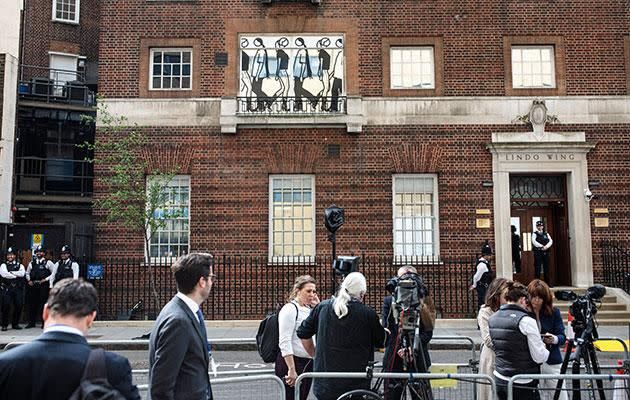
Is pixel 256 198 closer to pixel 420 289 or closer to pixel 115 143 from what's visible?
pixel 115 143

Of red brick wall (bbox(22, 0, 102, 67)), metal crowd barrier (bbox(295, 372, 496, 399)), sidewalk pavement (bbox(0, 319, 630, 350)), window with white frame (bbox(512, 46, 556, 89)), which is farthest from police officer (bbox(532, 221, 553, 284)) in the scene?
red brick wall (bbox(22, 0, 102, 67))

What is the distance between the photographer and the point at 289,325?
5.95m

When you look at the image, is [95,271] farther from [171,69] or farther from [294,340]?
[294,340]

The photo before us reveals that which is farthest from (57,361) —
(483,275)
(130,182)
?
(130,182)

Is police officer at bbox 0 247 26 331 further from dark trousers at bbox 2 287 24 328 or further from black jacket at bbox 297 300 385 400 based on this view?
black jacket at bbox 297 300 385 400

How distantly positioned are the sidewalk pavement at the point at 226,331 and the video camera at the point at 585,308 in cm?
525

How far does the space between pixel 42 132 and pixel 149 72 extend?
10.1 meters

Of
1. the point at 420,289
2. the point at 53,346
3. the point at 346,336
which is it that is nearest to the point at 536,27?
the point at 420,289

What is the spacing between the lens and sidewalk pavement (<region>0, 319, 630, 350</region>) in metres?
13.0

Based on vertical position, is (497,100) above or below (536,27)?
below

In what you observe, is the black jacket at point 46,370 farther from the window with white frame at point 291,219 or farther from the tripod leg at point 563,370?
the window with white frame at point 291,219

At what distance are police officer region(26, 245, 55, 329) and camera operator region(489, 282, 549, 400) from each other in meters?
12.9

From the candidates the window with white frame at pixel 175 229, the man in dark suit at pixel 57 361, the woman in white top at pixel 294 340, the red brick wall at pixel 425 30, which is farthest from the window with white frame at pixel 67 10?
the man in dark suit at pixel 57 361

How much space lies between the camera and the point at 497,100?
17281 millimetres
